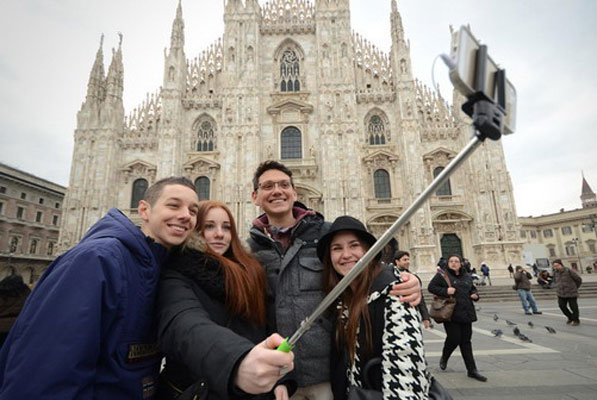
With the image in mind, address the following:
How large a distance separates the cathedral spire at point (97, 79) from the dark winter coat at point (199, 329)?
2602cm

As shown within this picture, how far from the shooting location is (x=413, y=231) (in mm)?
18891

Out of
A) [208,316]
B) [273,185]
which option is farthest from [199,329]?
[273,185]

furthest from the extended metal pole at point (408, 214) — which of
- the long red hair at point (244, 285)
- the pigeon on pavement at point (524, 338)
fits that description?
the pigeon on pavement at point (524, 338)

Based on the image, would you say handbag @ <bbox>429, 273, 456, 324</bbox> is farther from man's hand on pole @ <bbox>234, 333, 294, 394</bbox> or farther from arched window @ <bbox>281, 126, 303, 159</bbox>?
arched window @ <bbox>281, 126, 303, 159</bbox>

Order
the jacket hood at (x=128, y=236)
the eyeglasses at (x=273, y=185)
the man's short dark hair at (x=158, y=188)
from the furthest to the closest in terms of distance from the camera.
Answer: the eyeglasses at (x=273, y=185)
the man's short dark hair at (x=158, y=188)
the jacket hood at (x=128, y=236)

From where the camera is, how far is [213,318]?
1539mm

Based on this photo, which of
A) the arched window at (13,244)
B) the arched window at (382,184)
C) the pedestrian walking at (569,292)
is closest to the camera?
the pedestrian walking at (569,292)

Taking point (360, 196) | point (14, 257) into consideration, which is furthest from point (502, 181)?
point (14, 257)

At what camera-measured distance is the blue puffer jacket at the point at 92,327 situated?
39.1 inches

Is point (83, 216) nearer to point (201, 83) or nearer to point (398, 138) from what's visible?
point (201, 83)

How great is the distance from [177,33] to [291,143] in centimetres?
1190

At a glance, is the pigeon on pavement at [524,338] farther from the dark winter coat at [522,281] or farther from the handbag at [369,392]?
the handbag at [369,392]

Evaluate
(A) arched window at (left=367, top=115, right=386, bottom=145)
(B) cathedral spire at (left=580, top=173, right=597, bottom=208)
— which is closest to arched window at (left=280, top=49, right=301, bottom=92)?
(A) arched window at (left=367, top=115, right=386, bottom=145)

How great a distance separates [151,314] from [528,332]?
8.11m
